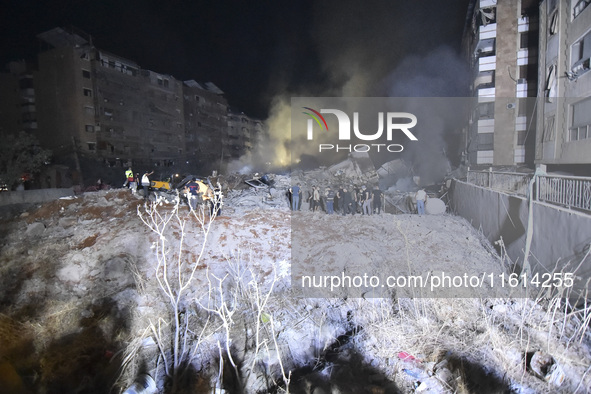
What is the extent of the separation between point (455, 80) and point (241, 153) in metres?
37.9

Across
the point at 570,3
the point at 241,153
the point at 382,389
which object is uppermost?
the point at 570,3

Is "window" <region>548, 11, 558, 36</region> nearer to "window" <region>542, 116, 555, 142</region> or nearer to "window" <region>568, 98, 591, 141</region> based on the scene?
"window" <region>542, 116, 555, 142</region>

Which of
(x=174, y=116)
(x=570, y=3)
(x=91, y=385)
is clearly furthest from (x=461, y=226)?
(x=174, y=116)

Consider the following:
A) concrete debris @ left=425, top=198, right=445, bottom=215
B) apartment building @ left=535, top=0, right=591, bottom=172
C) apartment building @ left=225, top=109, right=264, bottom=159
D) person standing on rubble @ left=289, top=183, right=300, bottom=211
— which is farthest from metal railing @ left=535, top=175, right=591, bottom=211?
apartment building @ left=225, top=109, right=264, bottom=159

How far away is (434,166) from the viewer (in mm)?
26906

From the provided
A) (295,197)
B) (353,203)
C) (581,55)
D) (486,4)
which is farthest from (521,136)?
(295,197)

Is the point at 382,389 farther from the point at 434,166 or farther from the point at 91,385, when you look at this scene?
the point at 434,166

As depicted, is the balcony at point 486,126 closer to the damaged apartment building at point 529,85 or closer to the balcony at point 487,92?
the damaged apartment building at point 529,85

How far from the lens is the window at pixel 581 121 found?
12750 millimetres

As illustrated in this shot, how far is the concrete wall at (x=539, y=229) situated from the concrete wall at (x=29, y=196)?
18775mm

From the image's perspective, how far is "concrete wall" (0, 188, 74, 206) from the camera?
46.8 feet

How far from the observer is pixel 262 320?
5844mm

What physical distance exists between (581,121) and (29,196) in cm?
2559

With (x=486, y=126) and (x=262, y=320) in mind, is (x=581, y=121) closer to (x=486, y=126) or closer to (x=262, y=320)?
(x=486, y=126)
